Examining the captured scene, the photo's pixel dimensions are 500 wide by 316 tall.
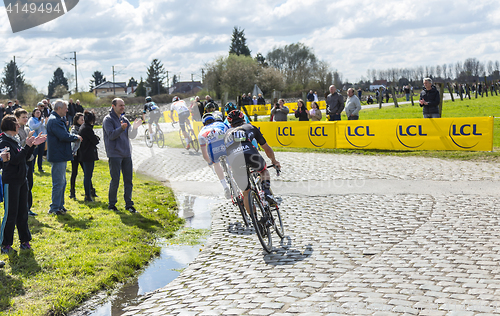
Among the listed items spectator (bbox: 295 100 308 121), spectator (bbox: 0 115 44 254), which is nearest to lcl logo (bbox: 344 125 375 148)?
spectator (bbox: 295 100 308 121)

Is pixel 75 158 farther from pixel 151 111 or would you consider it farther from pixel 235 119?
pixel 151 111

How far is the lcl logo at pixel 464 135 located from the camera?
1445 cm

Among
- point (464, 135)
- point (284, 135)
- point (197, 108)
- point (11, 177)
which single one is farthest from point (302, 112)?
point (11, 177)

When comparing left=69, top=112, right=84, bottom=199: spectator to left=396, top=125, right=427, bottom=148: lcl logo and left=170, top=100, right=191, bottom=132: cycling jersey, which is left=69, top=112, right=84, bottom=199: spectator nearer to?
left=170, top=100, right=191, bottom=132: cycling jersey

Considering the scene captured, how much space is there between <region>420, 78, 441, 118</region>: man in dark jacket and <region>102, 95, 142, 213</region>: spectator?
34.1 feet

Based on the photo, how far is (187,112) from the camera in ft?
58.0

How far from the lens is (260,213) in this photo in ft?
21.6

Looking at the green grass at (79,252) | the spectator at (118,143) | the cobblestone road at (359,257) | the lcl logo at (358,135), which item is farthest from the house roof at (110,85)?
the cobblestone road at (359,257)

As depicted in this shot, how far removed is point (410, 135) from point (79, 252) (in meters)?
12.4

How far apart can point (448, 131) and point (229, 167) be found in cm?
1065

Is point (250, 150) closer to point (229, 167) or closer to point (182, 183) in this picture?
point (229, 167)

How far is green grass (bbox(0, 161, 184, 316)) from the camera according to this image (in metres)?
5.11

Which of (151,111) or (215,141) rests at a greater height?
(151,111)

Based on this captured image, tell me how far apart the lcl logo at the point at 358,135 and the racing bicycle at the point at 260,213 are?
34.9 ft
